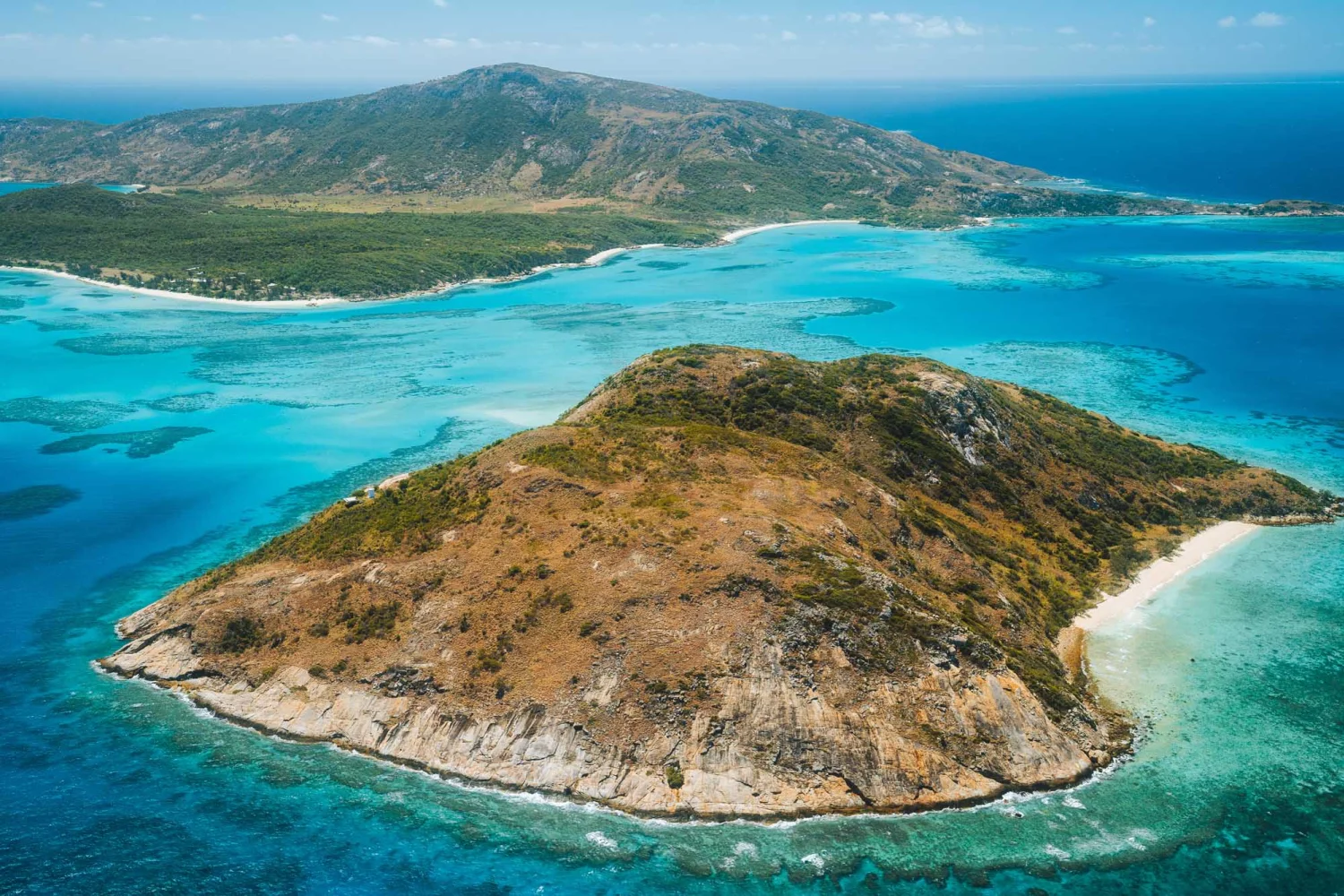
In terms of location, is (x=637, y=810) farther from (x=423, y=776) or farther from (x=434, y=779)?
(x=423, y=776)

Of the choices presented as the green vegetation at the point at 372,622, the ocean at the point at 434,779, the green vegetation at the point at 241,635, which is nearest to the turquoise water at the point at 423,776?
the ocean at the point at 434,779

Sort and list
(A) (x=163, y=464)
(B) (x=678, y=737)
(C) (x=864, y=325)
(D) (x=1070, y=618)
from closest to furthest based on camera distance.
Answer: (B) (x=678, y=737), (D) (x=1070, y=618), (A) (x=163, y=464), (C) (x=864, y=325)

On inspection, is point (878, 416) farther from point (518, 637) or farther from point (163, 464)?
point (163, 464)

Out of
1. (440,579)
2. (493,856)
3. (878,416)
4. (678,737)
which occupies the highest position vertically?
(878,416)

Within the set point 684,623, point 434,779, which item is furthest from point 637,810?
point 434,779

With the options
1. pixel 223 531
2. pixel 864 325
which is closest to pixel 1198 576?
pixel 223 531

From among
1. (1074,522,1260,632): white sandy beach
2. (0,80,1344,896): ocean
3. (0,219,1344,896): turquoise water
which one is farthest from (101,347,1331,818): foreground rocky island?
(0,219,1344,896): turquoise water

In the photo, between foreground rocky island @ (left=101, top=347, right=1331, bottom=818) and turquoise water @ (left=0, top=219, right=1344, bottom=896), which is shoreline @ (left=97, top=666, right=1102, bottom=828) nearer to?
foreground rocky island @ (left=101, top=347, right=1331, bottom=818)
